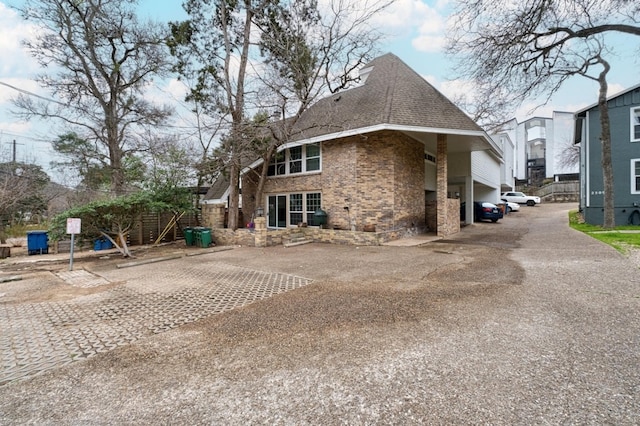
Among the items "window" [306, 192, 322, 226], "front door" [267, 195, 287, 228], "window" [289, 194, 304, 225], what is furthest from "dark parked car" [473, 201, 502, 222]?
"front door" [267, 195, 287, 228]

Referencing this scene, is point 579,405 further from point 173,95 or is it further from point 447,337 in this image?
point 173,95

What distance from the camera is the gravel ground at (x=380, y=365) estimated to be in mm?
2125

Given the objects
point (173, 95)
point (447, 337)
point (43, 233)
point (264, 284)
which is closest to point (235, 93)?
point (173, 95)

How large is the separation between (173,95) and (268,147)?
5989mm

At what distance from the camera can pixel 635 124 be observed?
48.1ft

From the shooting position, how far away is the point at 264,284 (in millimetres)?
5863

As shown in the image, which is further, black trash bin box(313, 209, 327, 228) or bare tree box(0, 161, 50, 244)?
bare tree box(0, 161, 50, 244)

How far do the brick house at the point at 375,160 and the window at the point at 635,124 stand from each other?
7734mm

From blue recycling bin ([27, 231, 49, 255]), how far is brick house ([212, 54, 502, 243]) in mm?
8524

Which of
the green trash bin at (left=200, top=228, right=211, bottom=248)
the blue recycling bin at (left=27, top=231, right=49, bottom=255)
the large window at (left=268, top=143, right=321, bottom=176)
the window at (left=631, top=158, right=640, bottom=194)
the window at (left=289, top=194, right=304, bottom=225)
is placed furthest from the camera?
the window at (left=631, top=158, right=640, bottom=194)

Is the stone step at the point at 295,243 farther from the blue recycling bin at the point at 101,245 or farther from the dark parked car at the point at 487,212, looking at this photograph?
the dark parked car at the point at 487,212

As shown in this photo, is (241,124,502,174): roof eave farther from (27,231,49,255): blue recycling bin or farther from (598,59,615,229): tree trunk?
(27,231,49,255): blue recycling bin

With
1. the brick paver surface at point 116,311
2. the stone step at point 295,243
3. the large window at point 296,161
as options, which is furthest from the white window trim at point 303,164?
the brick paver surface at point 116,311

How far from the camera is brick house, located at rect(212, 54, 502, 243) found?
38.0 ft
